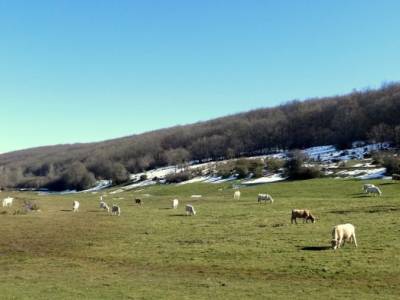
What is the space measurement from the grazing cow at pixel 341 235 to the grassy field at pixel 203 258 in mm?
518

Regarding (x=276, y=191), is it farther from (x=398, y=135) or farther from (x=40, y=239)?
(x=398, y=135)

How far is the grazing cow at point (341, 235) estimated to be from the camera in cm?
2628

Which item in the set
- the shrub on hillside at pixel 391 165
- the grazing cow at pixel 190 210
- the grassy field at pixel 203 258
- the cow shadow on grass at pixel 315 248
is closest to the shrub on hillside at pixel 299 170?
the shrub on hillside at pixel 391 165

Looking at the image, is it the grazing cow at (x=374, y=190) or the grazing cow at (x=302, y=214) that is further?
the grazing cow at (x=374, y=190)

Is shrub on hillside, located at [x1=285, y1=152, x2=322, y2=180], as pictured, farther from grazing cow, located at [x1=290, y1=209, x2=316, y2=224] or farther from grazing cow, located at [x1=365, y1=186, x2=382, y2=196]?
grazing cow, located at [x1=290, y1=209, x2=316, y2=224]

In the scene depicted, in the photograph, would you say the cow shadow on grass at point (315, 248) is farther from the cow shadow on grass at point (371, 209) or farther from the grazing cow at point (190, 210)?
the grazing cow at point (190, 210)

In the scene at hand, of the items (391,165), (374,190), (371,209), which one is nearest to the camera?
(371,209)

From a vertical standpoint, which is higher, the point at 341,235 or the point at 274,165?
the point at 274,165

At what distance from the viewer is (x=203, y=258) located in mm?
25688

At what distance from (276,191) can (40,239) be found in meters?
47.4

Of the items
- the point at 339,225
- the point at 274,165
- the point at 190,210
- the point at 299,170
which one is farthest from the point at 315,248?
the point at 274,165

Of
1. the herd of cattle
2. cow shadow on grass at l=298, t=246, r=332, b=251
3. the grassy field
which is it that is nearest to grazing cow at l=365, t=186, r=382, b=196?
the herd of cattle

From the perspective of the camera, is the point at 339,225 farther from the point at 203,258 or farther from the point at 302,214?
the point at 302,214

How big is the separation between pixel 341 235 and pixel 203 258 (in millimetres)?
7273
